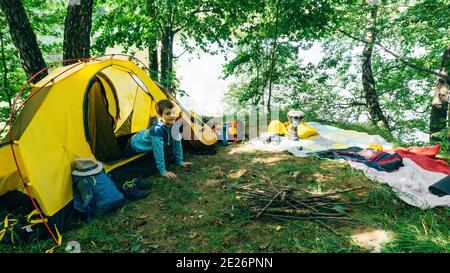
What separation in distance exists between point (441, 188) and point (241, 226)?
242cm

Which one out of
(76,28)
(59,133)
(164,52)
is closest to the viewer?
(59,133)

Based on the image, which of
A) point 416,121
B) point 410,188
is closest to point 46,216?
point 410,188

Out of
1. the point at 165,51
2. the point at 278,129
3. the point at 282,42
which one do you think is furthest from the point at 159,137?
the point at 282,42

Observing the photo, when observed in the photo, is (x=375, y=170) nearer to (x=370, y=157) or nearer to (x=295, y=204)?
(x=370, y=157)

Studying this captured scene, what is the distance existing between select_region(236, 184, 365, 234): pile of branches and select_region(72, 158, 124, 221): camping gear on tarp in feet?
5.15

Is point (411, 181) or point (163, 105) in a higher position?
point (163, 105)

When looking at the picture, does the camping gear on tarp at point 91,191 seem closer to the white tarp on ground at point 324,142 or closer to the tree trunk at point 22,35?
the tree trunk at point 22,35

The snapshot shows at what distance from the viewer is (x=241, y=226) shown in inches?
118

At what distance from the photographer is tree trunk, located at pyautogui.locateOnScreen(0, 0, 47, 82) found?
469 cm

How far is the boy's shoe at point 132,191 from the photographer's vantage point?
3.70 meters

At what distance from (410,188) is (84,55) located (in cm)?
575

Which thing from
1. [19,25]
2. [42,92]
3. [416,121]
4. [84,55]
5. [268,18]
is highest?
[268,18]

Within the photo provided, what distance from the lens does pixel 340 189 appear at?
3617 mm
